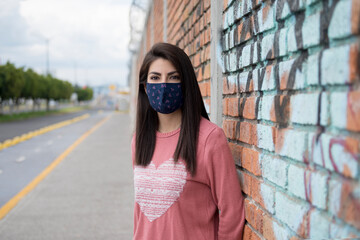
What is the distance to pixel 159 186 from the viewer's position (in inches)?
78.2

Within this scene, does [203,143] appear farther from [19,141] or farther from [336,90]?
[19,141]

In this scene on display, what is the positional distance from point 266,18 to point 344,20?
2.02ft

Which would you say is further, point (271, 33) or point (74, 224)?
point (74, 224)

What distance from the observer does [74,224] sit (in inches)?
196

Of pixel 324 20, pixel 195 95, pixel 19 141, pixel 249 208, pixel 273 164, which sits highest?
pixel 324 20

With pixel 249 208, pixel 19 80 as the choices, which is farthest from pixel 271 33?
pixel 19 80

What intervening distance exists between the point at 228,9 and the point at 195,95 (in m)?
0.51

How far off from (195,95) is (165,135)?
0.90ft

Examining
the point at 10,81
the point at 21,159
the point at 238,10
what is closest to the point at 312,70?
the point at 238,10

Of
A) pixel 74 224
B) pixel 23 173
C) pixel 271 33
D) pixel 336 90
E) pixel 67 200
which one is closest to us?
pixel 336 90

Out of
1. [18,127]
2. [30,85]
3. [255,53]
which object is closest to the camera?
[255,53]

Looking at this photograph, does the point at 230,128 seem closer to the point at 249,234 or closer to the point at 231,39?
the point at 231,39

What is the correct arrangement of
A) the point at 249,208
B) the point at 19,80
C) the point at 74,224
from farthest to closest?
1. the point at 19,80
2. the point at 74,224
3. the point at 249,208

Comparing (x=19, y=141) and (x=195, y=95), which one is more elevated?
(x=195, y=95)
